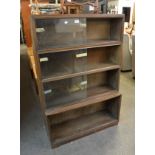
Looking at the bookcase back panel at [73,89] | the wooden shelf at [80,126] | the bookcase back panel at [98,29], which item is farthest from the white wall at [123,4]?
the wooden shelf at [80,126]

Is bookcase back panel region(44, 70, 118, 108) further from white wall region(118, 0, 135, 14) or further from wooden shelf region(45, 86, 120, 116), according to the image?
white wall region(118, 0, 135, 14)

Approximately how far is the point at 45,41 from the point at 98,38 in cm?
68

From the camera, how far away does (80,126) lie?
6.79 feet

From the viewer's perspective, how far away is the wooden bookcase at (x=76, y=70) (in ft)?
5.14

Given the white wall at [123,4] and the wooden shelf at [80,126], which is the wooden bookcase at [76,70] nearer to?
the wooden shelf at [80,126]

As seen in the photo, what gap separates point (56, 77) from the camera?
1.62 meters

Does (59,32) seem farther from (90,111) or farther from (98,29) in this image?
(90,111)

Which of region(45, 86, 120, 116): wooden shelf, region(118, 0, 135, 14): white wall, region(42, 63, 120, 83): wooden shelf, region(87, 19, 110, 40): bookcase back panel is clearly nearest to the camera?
region(42, 63, 120, 83): wooden shelf

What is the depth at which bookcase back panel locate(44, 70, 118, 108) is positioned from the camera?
1.80 metres

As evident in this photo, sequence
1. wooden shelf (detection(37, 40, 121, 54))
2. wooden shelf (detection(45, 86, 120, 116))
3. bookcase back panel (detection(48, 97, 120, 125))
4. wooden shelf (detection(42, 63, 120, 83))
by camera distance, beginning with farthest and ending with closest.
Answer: bookcase back panel (detection(48, 97, 120, 125))
wooden shelf (detection(45, 86, 120, 116))
wooden shelf (detection(42, 63, 120, 83))
wooden shelf (detection(37, 40, 121, 54))

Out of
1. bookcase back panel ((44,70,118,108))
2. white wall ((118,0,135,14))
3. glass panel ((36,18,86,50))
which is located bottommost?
bookcase back panel ((44,70,118,108))

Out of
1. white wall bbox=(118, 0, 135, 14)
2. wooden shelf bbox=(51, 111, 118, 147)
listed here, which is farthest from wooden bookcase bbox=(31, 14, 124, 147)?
white wall bbox=(118, 0, 135, 14)

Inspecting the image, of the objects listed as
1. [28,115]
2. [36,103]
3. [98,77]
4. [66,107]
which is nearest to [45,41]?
[66,107]

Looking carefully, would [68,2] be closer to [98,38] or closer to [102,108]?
[98,38]
